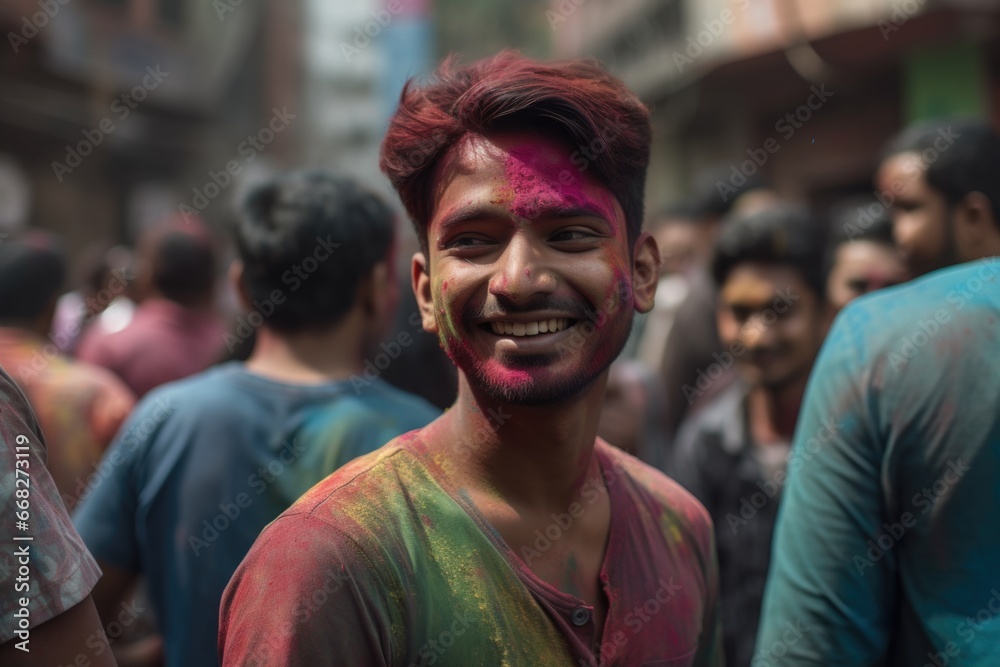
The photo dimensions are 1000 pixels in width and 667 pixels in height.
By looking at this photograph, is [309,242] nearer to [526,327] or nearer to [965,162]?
[526,327]

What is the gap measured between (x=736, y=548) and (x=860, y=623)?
1.51 metres

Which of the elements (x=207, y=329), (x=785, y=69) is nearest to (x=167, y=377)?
(x=207, y=329)

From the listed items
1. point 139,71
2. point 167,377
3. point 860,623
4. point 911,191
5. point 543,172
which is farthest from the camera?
point 139,71

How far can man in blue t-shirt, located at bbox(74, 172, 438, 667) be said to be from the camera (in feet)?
9.02

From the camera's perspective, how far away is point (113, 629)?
324 cm

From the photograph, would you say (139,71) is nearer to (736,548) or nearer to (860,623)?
(736,548)

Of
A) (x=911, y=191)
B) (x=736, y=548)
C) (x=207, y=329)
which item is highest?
(x=911, y=191)

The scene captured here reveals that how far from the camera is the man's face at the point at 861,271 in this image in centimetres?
447

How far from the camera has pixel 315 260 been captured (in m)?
3.01

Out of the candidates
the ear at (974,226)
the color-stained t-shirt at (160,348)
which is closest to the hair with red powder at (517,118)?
the ear at (974,226)

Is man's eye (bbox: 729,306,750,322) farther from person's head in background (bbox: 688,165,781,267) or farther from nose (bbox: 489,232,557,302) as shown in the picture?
nose (bbox: 489,232,557,302)

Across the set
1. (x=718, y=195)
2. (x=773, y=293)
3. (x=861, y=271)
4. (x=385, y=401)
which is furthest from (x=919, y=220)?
(x=718, y=195)

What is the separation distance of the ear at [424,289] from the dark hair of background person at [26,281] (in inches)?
109

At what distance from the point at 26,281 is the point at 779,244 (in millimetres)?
3003
